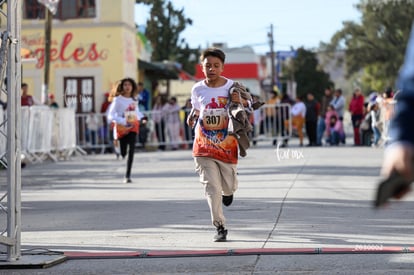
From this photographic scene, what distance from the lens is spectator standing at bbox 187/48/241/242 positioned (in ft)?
30.2

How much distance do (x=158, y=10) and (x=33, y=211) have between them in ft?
135

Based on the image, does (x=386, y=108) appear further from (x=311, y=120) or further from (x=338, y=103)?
(x=338, y=103)

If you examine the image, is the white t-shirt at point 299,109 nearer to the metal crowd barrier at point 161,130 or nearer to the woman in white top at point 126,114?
the metal crowd barrier at point 161,130

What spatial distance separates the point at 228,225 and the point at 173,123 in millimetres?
21964

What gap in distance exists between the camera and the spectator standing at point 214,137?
30.2 ft

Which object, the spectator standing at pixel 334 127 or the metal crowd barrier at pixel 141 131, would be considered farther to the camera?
the spectator standing at pixel 334 127

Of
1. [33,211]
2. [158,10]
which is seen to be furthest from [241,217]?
[158,10]

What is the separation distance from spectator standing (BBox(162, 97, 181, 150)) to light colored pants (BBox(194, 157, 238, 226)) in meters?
22.8

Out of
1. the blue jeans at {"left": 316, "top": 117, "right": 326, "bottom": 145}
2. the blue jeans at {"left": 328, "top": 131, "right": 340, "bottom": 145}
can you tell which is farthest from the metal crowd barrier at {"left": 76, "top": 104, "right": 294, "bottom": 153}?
Answer: the blue jeans at {"left": 328, "top": 131, "right": 340, "bottom": 145}

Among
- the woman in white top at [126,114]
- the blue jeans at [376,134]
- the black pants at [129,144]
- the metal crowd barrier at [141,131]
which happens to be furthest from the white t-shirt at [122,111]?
the blue jeans at [376,134]

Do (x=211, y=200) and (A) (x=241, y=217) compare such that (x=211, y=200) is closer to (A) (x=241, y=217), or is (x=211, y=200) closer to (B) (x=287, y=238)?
(B) (x=287, y=238)

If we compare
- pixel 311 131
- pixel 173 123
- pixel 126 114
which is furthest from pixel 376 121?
pixel 126 114

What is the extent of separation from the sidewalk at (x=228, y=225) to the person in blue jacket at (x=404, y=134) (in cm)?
426

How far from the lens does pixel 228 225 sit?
410 inches
